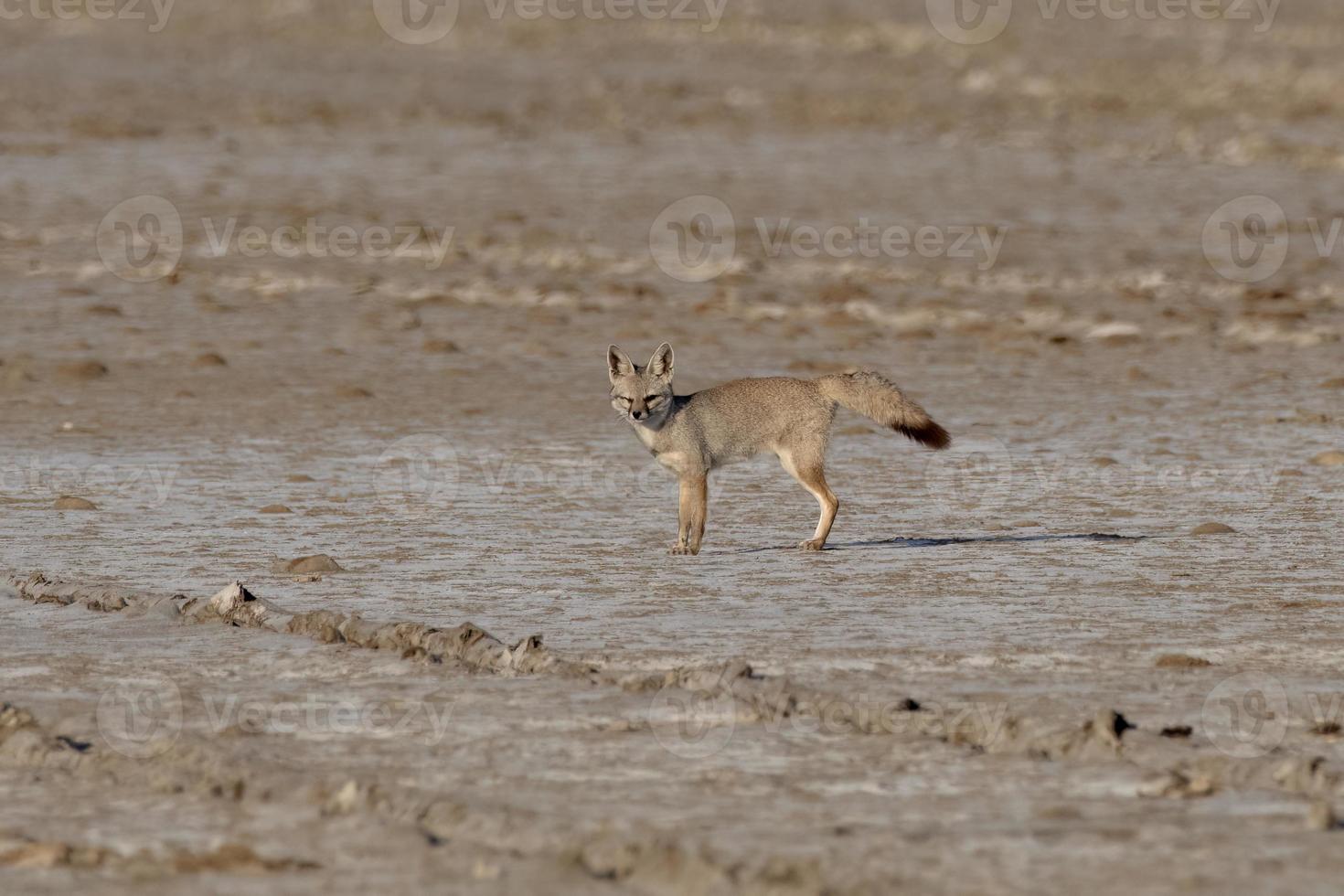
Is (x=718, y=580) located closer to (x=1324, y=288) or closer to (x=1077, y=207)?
(x=1324, y=288)

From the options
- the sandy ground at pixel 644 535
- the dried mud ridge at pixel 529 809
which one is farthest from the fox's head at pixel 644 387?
the dried mud ridge at pixel 529 809

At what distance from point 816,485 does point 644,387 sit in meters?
0.82

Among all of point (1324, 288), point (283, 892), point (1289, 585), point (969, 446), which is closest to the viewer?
point (283, 892)

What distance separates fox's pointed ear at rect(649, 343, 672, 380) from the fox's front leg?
49cm

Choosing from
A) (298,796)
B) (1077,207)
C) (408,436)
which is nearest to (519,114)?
(1077,207)

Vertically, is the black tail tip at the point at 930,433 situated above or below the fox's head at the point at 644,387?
below

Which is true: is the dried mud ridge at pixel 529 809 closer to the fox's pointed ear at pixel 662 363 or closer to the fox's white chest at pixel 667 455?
the fox's white chest at pixel 667 455

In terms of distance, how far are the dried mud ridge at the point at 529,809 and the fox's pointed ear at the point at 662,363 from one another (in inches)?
89.4

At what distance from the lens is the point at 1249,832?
17.6 feet

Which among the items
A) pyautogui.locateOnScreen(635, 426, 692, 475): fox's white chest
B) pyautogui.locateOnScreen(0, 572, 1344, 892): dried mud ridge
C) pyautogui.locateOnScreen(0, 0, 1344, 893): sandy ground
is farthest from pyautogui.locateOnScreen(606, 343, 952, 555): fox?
pyautogui.locateOnScreen(0, 572, 1344, 892): dried mud ridge

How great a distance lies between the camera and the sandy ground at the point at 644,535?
17.9 ft

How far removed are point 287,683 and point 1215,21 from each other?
35199 millimetres

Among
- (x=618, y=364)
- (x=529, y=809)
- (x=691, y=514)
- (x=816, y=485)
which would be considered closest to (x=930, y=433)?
(x=816, y=485)

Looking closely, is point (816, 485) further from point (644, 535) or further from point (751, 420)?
point (644, 535)
